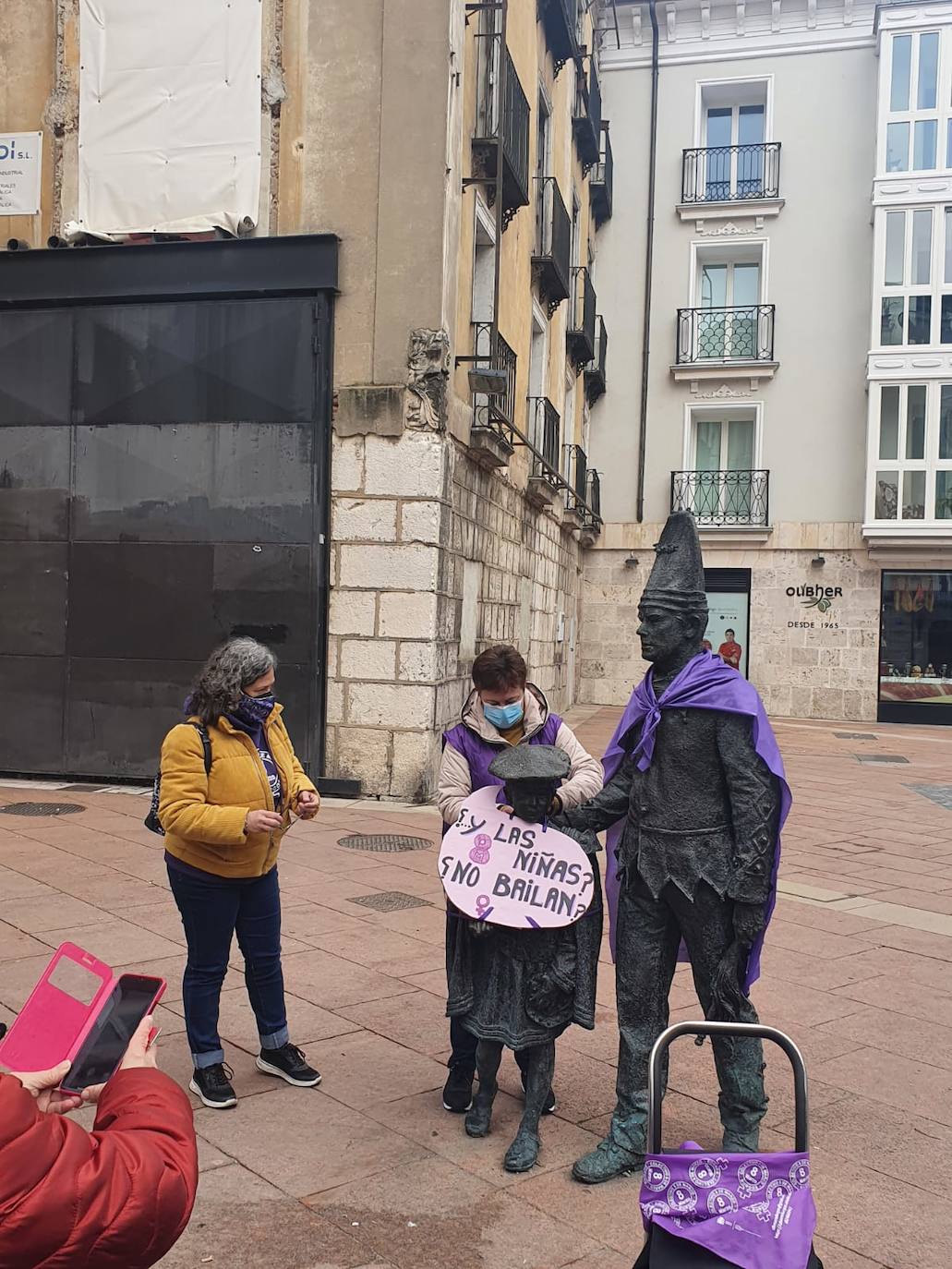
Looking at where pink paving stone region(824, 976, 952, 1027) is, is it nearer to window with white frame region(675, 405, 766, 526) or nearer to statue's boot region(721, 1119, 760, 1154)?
statue's boot region(721, 1119, 760, 1154)

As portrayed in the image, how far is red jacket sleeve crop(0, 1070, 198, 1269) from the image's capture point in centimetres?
160

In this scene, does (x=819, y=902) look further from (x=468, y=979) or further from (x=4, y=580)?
(x=4, y=580)

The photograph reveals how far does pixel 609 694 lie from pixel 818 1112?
21745 millimetres

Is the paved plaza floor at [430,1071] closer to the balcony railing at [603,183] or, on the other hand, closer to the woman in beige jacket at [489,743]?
the woman in beige jacket at [489,743]

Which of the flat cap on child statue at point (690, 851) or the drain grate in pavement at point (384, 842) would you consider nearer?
the flat cap on child statue at point (690, 851)

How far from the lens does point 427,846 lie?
29.6ft

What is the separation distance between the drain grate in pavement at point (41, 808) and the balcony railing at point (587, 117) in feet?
50.2

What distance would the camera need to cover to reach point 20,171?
11695 millimetres

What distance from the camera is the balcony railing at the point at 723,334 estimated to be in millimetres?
25062

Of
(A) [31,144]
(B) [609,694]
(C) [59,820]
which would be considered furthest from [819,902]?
(B) [609,694]

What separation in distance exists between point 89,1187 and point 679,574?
9.10ft

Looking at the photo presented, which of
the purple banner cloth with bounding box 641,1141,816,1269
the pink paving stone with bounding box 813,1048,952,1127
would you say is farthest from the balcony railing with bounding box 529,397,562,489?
the purple banner cloth with bounding box 641,1141,816,1269

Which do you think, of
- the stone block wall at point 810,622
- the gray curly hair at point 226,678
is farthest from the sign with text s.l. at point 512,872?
the stone block wall at point 810,622

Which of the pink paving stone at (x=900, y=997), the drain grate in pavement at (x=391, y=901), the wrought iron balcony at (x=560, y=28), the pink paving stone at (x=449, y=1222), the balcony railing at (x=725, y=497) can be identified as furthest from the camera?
the balcony railing at (x=725, y=497)
